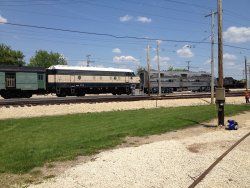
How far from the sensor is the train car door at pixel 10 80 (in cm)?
3591

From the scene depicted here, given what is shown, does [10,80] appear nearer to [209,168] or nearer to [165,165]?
[165,165]

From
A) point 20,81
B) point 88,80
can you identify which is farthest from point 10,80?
point 88,80

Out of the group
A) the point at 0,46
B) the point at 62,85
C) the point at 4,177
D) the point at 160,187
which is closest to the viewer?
the point at 160,187

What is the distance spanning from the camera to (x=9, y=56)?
8656 cm

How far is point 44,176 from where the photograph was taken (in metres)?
8.06

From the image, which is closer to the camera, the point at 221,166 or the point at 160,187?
the point at 160,187

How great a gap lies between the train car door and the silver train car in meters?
27.3

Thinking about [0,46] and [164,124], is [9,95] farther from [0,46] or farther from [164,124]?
[0,46]

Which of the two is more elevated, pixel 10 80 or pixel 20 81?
pixel 10 80

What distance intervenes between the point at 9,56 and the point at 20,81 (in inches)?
2113

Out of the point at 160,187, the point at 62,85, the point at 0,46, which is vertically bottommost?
the point at 160,187

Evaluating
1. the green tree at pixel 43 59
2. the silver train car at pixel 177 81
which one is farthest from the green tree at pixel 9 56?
the silver train car at pixel 177 81

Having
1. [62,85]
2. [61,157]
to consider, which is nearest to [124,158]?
[61,157]

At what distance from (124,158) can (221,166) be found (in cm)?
274
